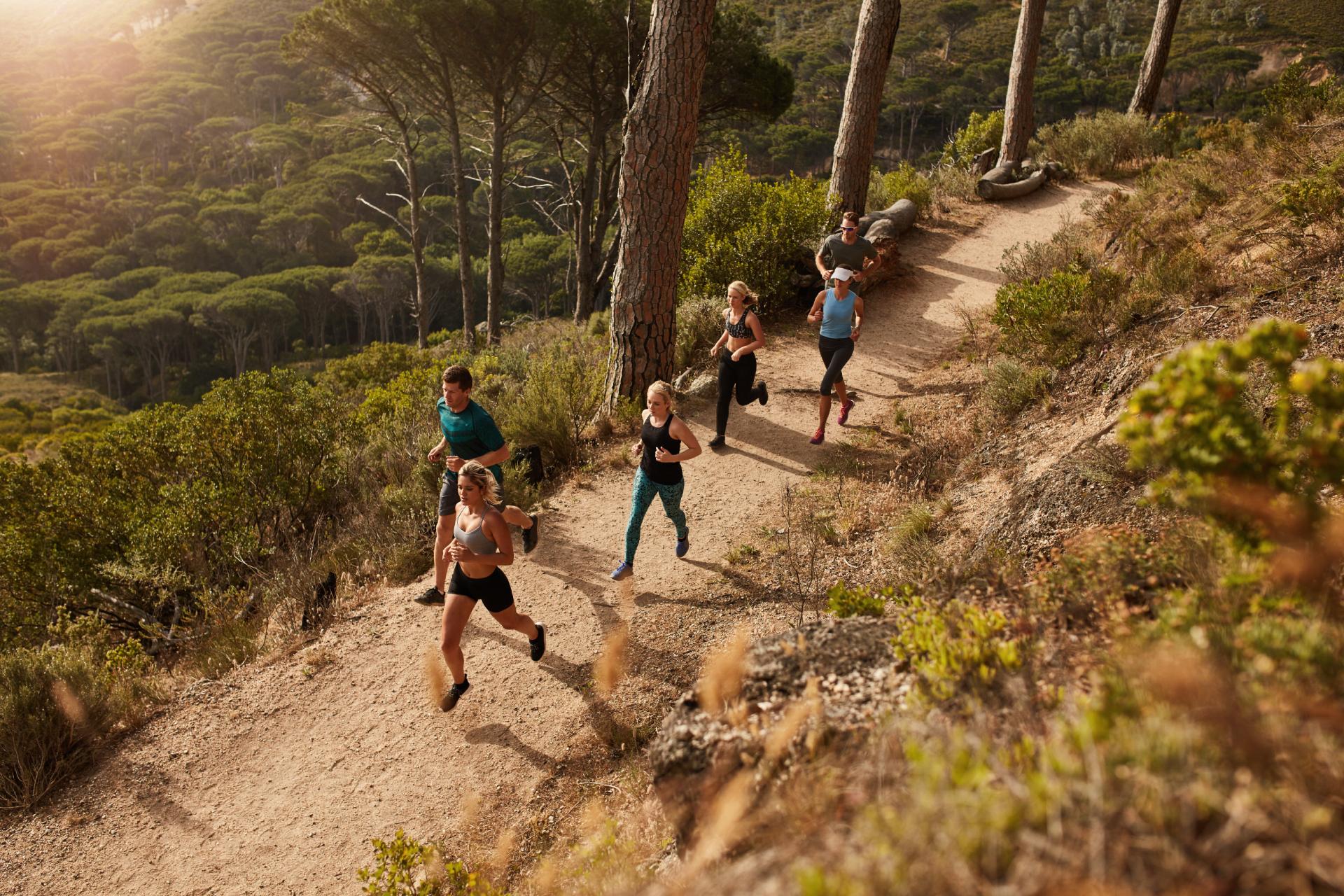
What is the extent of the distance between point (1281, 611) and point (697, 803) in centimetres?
209

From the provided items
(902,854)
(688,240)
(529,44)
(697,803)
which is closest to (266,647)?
(697,803)

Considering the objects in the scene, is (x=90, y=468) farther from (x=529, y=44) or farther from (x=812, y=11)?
(x=812, y=11)

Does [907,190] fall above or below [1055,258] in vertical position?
above

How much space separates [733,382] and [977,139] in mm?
13507

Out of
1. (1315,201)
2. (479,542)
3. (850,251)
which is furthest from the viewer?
(850,251)

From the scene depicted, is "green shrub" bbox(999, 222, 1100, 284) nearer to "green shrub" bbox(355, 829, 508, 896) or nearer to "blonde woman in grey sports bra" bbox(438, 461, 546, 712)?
"blonde woman in grey sports bra" bbox(438, 461, 546, 712)

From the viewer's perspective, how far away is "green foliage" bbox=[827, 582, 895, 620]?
3750mm

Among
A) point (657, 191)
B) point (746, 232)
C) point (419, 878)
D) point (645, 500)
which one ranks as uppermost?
point (657, 191)

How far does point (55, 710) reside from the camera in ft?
16.6

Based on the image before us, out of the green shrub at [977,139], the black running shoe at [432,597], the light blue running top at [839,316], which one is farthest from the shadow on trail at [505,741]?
the green shrub at [977,139]

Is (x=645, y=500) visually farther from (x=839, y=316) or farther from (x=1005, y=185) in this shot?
(x=1005, y=185)

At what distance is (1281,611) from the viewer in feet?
8.25

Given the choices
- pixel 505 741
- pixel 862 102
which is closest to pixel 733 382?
pixel 505 741

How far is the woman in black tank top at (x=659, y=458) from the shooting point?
17.2 ft
